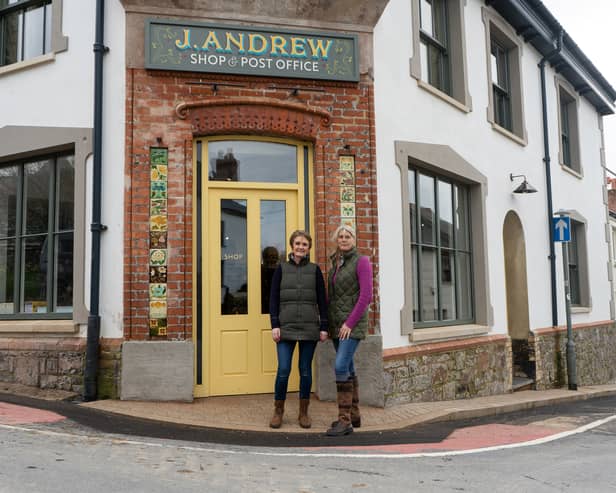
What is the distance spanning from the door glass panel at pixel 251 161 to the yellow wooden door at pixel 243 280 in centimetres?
18

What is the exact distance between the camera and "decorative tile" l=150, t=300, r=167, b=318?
22.3 ft

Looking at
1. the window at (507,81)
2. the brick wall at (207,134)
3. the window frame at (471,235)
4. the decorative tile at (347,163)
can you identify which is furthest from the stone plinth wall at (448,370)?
the window at (507,81)

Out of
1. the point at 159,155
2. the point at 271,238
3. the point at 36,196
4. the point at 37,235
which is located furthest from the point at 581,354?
the point at 36,196

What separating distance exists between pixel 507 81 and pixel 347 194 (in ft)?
19.8

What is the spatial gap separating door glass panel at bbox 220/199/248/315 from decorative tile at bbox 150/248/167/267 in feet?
2.25

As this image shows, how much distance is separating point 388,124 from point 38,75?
14.2 feet

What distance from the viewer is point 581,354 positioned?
13.4 m

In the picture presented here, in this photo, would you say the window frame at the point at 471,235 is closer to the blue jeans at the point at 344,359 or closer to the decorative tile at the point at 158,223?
the blue jeans at the point at 344,359

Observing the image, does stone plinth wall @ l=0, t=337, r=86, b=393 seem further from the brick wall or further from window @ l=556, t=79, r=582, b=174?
window @ l=556, t=79, r=582, b=174

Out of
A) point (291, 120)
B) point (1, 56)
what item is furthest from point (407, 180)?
point (1, 56)

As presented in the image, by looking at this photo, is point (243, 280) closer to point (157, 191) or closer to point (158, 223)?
point (158, 223)

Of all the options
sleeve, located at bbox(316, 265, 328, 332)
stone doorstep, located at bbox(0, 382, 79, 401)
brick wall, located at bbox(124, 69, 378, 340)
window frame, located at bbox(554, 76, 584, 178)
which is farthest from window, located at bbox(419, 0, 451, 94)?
stone doorstep, located at bbox(0, 382, 79, 401)

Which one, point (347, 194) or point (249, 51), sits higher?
point (249, 51)

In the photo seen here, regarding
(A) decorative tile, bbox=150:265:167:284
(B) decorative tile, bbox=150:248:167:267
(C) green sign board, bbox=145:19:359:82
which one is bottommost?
(A) decorative tile, bbox=150:265:167:284
